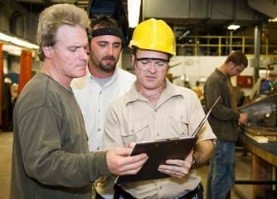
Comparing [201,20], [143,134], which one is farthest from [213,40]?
[143,134]

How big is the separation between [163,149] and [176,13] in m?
6.32

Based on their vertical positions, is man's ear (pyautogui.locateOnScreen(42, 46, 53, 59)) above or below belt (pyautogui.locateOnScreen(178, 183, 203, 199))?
above

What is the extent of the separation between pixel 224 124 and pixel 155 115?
7.77 ft

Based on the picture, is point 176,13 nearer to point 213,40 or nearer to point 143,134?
point 143,134

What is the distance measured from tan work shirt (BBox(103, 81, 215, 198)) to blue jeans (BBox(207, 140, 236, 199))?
2278 millimetres

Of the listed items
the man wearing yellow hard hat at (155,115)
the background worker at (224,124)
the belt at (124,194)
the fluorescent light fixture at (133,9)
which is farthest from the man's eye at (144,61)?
the fluorescent light fixture at (133,9)

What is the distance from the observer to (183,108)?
1.98 metres

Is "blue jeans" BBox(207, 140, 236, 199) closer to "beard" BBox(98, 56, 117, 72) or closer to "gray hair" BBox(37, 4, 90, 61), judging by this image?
"beard" BBox(98, 56, 117, 72)

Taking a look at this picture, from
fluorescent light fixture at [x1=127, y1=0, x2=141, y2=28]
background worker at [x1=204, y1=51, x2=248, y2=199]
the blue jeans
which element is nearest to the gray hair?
background worker at [x1=204, y1=51, x2=248, y2=199]

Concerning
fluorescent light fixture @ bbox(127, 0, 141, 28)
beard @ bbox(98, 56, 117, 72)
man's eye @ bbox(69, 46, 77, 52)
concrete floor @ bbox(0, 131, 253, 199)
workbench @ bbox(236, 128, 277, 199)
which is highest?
fluorescent light fixture @ bbox(127, 0, 141, 28)

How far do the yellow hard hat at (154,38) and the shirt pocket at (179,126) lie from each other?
0.33 meters

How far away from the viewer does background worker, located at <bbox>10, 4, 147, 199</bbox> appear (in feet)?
4.63

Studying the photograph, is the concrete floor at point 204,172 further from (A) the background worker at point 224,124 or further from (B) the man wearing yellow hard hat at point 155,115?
(B) the man wearing yellow hard hat at point 155,115

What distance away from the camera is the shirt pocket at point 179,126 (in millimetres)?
1952
